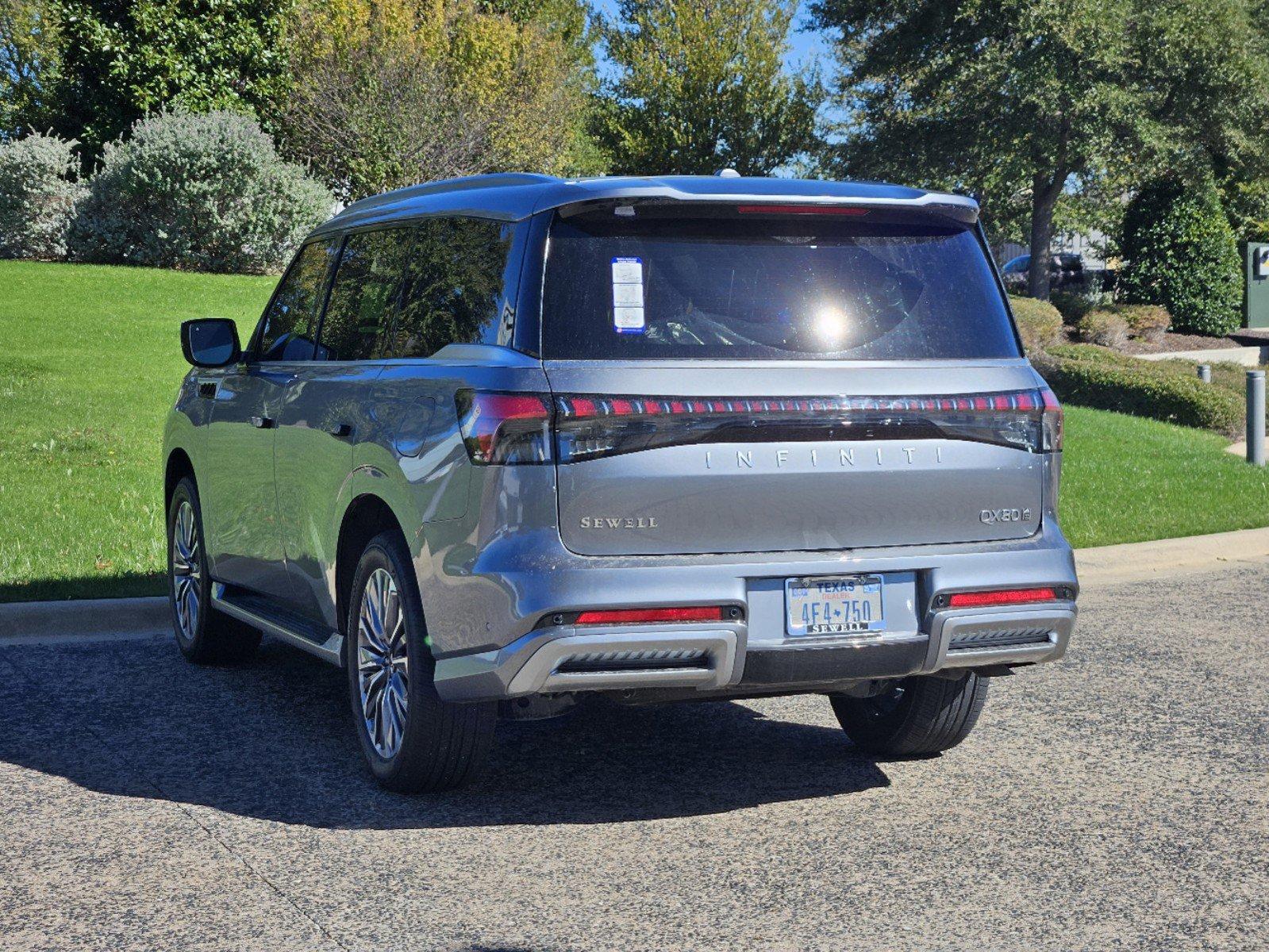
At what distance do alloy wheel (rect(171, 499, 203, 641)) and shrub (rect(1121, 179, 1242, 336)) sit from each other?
29.8m

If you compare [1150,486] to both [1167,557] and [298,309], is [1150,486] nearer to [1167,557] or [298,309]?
[1167,557]

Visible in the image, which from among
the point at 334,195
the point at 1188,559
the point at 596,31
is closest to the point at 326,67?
the point at 334,195

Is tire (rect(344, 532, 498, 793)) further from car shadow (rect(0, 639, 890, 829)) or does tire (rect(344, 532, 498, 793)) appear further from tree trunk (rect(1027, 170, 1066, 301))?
tree trunk (rect(1027, 170, 1066, 301))

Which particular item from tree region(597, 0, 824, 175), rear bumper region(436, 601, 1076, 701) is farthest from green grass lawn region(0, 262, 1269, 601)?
tree region(597, 0, 824, 175)

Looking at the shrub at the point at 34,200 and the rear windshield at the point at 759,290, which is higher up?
the shrub at the point at 34,200

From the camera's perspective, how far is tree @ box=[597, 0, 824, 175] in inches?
1994

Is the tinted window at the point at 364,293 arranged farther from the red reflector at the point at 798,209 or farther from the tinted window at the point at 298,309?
the red reflector at the point at 798,209

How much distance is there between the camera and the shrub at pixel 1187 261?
111 feet

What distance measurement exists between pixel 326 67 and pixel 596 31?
2350 cm

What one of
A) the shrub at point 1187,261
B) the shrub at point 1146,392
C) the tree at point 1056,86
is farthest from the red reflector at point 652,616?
the shrub at point 1187,261

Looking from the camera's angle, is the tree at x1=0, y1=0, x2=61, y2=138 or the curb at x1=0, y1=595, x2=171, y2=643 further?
the tree at x1=0, y1=0, x2=61, y2=138

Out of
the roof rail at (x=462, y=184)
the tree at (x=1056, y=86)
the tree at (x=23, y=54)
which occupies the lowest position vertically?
the roof rail at (x=462, y=184)

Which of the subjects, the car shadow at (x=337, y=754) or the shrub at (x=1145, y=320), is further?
the shrub at (x=1145, y=320)

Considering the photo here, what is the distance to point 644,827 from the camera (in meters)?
5.10
